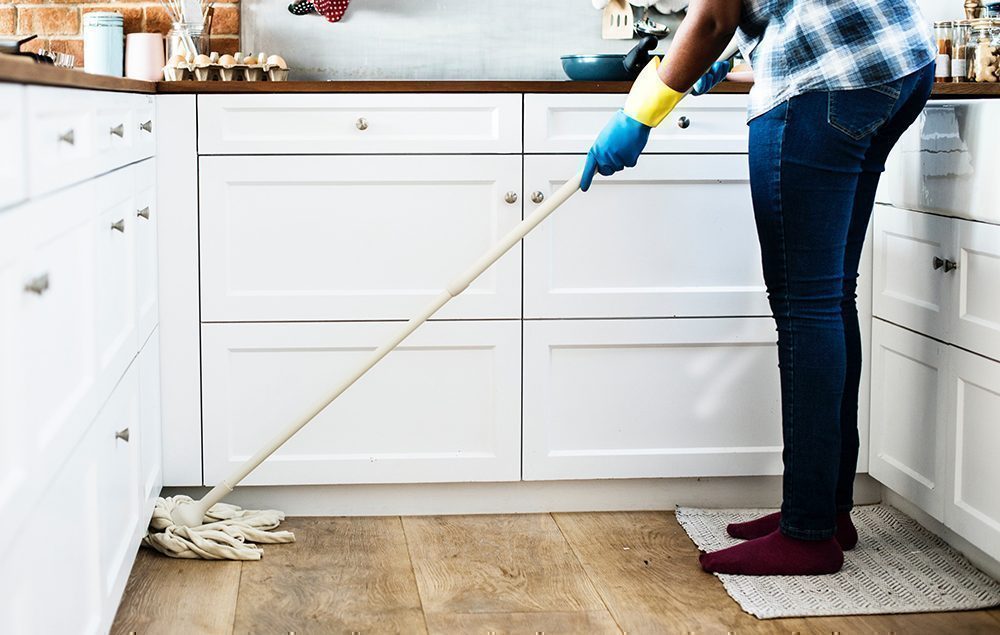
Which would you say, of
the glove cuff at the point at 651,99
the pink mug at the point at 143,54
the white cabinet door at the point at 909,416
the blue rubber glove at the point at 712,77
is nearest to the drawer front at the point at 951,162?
the white cabinet door at the point at 909,416

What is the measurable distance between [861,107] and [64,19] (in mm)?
1894

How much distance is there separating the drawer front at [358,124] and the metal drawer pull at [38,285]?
3.64ft

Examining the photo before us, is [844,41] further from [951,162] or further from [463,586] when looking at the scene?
[463,586]

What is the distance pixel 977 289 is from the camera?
208 centimetres

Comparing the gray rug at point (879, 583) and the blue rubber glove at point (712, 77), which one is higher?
the blue rubber glove at point (712, 77)

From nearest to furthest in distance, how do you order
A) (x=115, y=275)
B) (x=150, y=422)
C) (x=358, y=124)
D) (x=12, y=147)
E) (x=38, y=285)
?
(x=12, y=147) → (x=38, y=285) → (x=115, y=275) → (x=150, y=422) → (x=358, y=124)

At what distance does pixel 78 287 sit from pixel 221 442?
969 mm

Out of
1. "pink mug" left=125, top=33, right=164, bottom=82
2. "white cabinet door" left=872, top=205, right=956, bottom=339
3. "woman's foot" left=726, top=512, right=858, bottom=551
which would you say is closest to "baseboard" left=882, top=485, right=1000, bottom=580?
"woman's foot" left=726, top=512, right=858, bottom=551

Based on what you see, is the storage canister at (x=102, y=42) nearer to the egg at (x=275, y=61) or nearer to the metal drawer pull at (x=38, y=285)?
the egg at (x=275, y=61)

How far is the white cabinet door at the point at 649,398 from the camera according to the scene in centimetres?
250

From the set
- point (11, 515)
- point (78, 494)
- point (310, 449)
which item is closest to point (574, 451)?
point (310, 449)

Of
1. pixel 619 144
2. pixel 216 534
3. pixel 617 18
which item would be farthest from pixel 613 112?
pixel 216 534

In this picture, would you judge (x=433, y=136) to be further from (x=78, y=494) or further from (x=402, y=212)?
(x=78, y=494)

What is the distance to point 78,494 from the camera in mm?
1508
